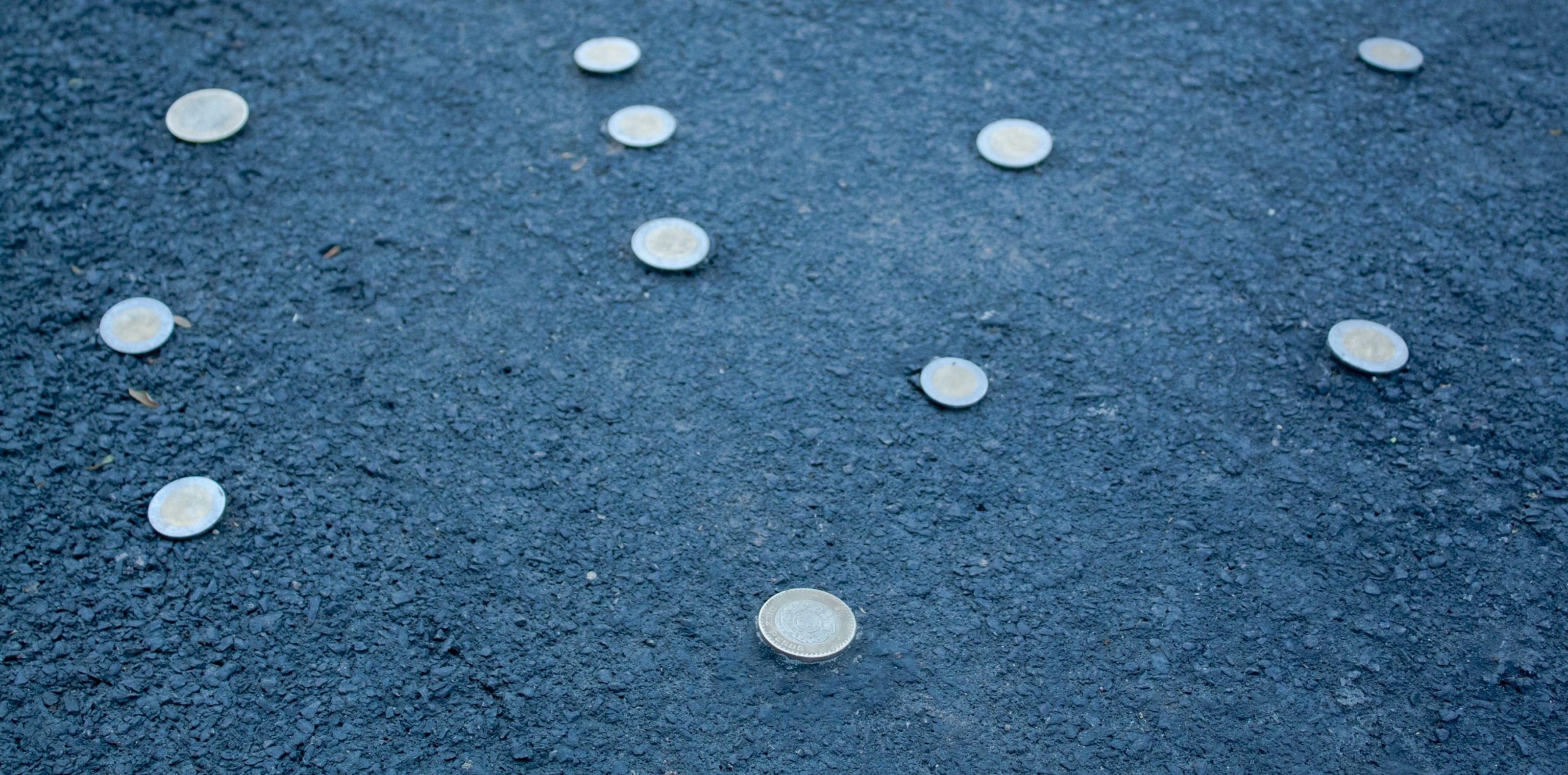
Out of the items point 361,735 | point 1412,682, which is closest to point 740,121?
point 361,735

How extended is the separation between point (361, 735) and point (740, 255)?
170 cm

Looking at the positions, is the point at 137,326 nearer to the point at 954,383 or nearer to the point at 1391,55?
the point at 954,383

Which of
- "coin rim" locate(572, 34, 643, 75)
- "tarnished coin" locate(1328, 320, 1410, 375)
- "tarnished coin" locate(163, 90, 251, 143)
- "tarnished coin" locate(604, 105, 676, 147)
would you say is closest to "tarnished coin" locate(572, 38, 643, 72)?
"coin rim" locate(572, 34, 643, 75)

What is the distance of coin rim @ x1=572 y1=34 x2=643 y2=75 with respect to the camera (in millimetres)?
3832

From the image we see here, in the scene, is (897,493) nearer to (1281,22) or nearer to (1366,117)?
(1366,117)

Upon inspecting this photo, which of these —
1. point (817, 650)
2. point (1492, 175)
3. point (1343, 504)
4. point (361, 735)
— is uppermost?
point (1492, 175)

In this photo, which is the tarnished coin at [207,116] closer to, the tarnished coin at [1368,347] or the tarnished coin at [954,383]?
the tarnished coin at [954,383]

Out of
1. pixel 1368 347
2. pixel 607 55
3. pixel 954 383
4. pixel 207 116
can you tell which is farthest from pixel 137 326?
pixel 1368 347

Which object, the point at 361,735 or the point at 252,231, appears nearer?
the point at 361,735

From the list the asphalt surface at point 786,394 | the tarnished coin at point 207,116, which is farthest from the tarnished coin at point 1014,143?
the tarnished coin at point 207,116

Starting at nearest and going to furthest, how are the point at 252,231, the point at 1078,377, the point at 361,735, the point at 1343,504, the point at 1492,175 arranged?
the point at 361,735, the point at 1343,504, the point at 1078,377, the point at 252,231, the point at 1492,175

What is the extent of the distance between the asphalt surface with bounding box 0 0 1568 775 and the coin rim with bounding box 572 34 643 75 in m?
0.04

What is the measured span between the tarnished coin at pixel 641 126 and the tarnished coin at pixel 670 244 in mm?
398

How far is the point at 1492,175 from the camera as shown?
356 centimetres
